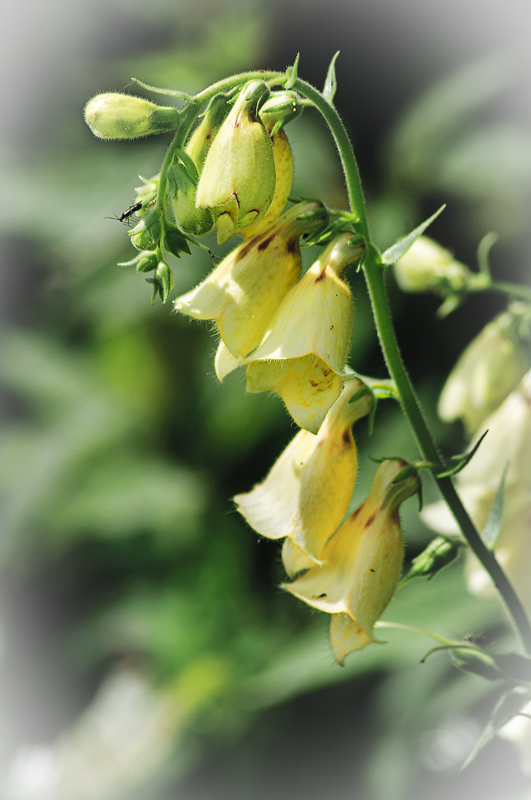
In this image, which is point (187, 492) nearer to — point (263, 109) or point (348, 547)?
point (348, 547)

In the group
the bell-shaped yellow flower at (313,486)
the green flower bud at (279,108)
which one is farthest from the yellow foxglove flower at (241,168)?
the bell-shaped yellow flower at (313,486)

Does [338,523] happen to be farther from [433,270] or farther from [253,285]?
[433,270]

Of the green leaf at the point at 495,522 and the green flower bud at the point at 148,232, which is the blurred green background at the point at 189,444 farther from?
the green flower bud at the point at 148,232

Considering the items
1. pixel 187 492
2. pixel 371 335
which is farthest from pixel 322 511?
pixel 187 492

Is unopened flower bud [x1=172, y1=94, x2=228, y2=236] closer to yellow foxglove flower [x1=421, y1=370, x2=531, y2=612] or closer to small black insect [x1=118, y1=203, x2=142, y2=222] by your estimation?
small black insect [x1=118, y1=203, x2=142, y2=222]

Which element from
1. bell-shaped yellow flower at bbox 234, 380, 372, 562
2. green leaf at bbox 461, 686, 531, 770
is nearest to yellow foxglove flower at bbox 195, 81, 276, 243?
Result: bell-shaped yellow flower at bbox 234, 380, 372, 562
